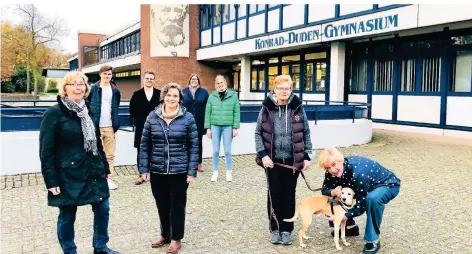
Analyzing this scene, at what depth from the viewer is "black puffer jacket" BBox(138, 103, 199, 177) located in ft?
13.4

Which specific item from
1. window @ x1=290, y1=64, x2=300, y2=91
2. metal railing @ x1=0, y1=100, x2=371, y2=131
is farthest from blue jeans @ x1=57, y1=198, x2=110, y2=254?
window @ x1=290, y1=64, x2=300, y2=91

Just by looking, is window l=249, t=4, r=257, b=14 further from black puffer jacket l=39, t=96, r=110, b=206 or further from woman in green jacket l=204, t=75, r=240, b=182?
black puffer jacket l=39, t=96, r=110, b=206

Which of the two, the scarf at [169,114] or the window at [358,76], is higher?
the window at [358,76]

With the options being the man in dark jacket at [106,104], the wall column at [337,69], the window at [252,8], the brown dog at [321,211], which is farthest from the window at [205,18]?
the brown dog at [321,211]

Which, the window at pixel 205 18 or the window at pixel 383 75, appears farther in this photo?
the window at pixel 205 18

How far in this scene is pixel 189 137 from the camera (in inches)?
164

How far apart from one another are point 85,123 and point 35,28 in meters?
46.4

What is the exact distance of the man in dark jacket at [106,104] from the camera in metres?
6.43

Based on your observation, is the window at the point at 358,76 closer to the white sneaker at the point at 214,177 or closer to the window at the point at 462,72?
the window at the point at 462,72

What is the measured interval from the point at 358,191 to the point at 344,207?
207mm

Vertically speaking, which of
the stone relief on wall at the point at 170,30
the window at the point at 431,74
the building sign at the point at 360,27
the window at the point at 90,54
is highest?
the window at the point at 90,54

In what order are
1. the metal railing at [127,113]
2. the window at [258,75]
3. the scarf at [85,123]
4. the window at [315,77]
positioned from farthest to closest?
the window at [258,75] < the window at [315,77] < the metal railing at [127,113] < the scarf at [85,123]

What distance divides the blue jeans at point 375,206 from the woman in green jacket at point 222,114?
342cm

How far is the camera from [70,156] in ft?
11.9
